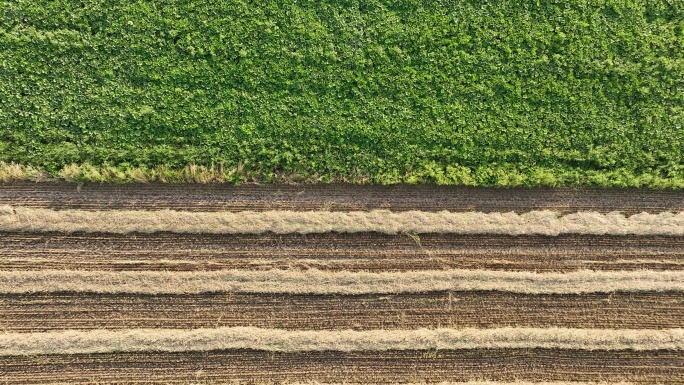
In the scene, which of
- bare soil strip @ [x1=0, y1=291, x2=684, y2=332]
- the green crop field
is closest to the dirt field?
bare soil strip @ [x1=0, y1=291, x2=684, y2=332]

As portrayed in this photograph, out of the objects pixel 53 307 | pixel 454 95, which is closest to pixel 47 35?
pixel 53 307

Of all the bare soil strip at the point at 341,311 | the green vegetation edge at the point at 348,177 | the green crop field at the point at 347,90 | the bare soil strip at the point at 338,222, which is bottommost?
the bare soil strip at the point at 341,311

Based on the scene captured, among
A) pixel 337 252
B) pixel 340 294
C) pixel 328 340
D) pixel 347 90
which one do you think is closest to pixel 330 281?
pixel 340 294

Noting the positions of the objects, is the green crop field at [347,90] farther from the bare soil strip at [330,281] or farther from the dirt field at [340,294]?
the bare soil strip at [330,281]

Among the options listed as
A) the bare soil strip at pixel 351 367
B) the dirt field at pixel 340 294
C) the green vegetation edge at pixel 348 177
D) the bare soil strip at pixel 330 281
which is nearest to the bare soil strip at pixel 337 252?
the dirt field at pixel 340 294

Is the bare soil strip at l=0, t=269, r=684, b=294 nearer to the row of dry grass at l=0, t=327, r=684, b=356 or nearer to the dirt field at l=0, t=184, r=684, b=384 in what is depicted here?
the dirt field at l=0, t=184, r=684, b=384

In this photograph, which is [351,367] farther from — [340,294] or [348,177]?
[348,177]

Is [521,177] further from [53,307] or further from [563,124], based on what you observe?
[53,307]
